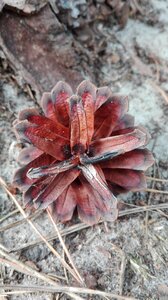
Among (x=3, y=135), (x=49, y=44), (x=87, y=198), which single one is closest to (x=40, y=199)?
(x=87, y=198)

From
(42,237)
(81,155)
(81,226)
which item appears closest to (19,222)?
(42,237)

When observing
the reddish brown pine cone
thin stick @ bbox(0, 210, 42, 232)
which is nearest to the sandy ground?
thin stick @ bbox(0, 210, 42, 232)

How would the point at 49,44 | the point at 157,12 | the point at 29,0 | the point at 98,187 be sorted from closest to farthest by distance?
the point at 98,187 < the point at 29,0 < the point at 49,44 < the point at 157,12

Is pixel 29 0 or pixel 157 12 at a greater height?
pixel 29 0

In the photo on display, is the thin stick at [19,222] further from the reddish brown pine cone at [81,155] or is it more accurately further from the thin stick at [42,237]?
the reddish brown pine cone at [81,155]

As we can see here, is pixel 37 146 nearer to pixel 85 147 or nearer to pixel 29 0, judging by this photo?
pixel 85 147

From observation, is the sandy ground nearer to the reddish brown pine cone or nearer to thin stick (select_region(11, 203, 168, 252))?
thin stick (select_region(11, 203, 168, 252))
